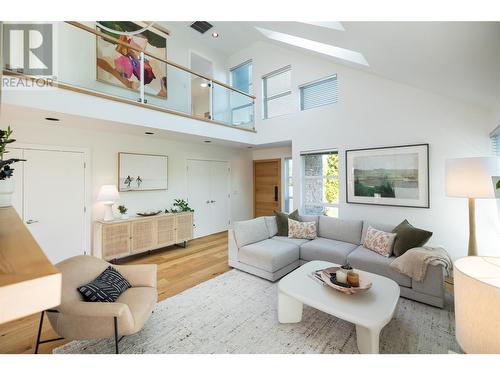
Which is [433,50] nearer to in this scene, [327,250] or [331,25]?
[331,25]

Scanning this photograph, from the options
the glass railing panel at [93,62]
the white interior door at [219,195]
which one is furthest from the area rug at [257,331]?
the glass railing panel at [93,62]

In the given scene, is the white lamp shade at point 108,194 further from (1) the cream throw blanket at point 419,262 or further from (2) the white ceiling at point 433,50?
(1) the cream throw blanket at point 419,262

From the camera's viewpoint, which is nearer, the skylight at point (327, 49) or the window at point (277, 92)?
the skylight at point (327, 49)

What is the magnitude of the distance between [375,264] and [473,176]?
1359 mm

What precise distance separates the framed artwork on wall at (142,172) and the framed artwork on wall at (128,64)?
137cm

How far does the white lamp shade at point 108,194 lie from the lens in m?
3.65

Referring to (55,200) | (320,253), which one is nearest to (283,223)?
(320,253)

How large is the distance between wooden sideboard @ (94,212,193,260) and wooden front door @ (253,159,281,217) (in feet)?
7.42

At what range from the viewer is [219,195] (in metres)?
5.82

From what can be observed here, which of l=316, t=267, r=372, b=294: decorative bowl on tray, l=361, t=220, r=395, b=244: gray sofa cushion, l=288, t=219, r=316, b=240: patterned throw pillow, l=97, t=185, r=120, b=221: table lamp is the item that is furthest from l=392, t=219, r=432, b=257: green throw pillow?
l=97, t=185, r=120, b=221: table lamp

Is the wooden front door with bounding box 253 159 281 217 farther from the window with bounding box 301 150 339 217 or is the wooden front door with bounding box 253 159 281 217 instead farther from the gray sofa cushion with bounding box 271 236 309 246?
the gray sofa cushion with bounding box 271 236 309 246

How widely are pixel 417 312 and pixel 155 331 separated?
260 centimetres

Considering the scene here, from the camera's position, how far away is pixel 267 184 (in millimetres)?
6105

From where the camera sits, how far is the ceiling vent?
4.91 m
